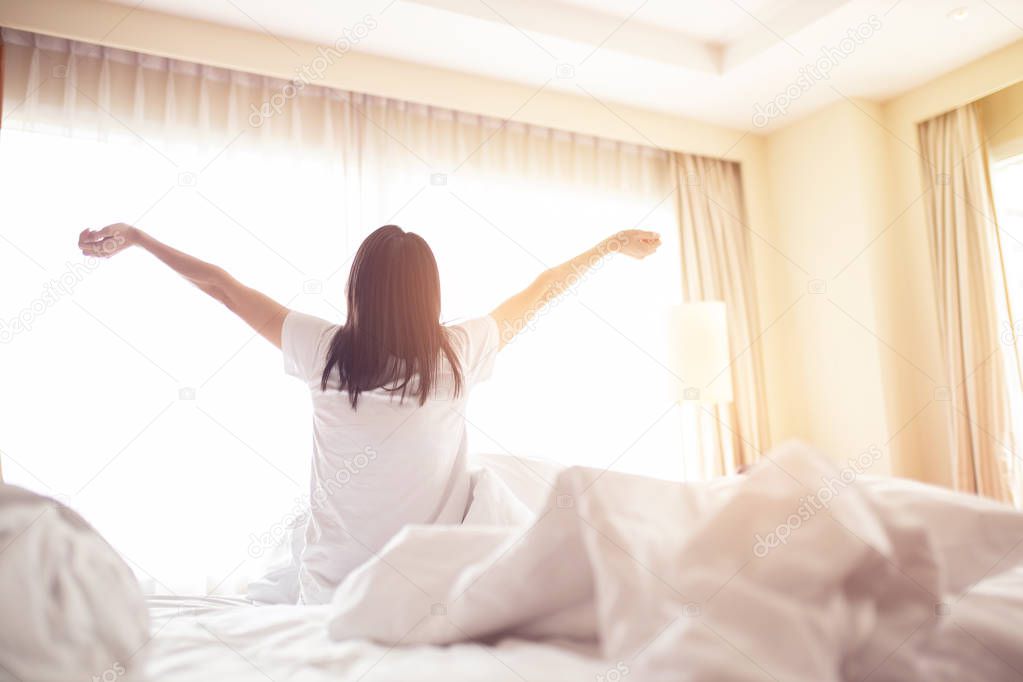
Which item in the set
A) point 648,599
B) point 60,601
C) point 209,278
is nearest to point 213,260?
point 209,278

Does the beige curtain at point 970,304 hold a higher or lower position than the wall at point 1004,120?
lower

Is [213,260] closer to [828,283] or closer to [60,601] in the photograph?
[60,601]

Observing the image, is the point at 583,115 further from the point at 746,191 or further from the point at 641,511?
the point at 641,511

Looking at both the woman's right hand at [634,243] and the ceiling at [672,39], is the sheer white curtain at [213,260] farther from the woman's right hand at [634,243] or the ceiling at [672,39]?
the woman's right hand at [634,243]

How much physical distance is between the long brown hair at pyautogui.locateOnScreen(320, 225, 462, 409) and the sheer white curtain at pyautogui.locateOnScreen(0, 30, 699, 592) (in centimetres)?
158

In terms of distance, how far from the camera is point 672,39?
11.1 ft

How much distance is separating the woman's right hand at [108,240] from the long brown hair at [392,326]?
24.0 inches

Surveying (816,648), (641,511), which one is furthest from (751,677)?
(641,511)

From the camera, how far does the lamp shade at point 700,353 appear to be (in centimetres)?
334

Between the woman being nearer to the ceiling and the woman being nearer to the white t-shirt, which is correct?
the white t-shirt

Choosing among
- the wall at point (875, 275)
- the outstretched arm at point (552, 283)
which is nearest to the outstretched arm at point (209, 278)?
the outstretched arm at point (552, 283)

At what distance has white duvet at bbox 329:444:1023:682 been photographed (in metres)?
0.58

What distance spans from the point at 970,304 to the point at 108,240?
365 cm

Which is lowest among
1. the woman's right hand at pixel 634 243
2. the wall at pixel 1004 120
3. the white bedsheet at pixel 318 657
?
the white bedsheet at pixel 318 657
